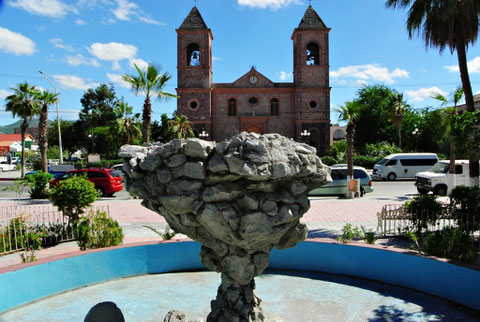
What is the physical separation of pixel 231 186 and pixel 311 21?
130 feet

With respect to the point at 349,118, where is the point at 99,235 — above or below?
below

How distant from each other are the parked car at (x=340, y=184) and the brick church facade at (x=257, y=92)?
19989 mm

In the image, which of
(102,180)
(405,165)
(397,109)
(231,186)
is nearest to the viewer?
(231,186)

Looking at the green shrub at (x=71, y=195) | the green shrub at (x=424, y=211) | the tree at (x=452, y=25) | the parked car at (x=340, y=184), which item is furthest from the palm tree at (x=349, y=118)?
the green shrub at (x=71, y=195)

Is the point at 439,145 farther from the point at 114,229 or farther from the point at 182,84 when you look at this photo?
the point at 114,229

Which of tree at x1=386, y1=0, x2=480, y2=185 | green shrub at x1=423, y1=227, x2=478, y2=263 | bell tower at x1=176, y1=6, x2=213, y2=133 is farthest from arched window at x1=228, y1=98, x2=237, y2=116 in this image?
green shrub at x1=423, y1=227, x2=478, y2=263

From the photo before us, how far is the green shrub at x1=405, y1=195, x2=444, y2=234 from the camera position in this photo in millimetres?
9109

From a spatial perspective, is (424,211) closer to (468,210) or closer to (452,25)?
(468,210)

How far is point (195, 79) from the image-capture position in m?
39.4

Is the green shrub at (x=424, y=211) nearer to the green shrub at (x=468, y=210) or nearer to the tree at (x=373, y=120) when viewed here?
the green shrub at (x=468, y=210)

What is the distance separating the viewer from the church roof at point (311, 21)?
39344 millimetres

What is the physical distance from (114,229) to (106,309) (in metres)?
3.87

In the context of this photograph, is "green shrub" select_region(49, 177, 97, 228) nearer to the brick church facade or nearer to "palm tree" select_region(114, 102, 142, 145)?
"palm tree" select_region(114, 102, 142, 145)

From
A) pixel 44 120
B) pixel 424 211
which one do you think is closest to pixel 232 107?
pixel 44 120
